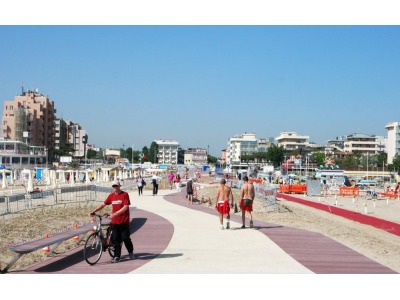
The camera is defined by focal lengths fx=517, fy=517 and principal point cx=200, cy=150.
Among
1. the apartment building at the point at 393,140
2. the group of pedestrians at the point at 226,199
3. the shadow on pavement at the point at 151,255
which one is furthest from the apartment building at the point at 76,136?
the shadow on pavement at the point at 151,255

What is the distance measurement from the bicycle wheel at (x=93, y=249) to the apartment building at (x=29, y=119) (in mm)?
95979

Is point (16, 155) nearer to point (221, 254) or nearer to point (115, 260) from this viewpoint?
point (221, 254)

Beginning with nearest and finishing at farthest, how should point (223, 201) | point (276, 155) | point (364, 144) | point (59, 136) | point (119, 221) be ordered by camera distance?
point (119, 221) → point (223, 201) → point (59, 136) → point (276, 155) → point (364, 144)

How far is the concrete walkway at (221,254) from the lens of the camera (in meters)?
8.87

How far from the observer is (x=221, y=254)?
10484 mm

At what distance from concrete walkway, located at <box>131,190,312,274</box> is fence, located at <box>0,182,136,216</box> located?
790 centimetres

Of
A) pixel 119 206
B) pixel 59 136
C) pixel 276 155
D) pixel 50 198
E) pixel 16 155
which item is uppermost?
pixel 59 136

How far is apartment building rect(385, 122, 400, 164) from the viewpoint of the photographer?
14762cm

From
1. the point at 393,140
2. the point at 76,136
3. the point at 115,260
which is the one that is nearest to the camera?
the point at 115,260

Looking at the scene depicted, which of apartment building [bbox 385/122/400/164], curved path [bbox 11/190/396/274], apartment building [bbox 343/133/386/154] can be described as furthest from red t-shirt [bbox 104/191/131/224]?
apartment building [bbox 343/133/386/154]

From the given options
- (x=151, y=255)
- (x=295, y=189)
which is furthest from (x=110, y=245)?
(x=295, y=189)

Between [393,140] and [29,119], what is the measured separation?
10105 cm

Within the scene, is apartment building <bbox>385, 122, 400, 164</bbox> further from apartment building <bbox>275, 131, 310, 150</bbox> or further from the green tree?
apartment building <bbox>275, 131, 310, 150</bbox>
